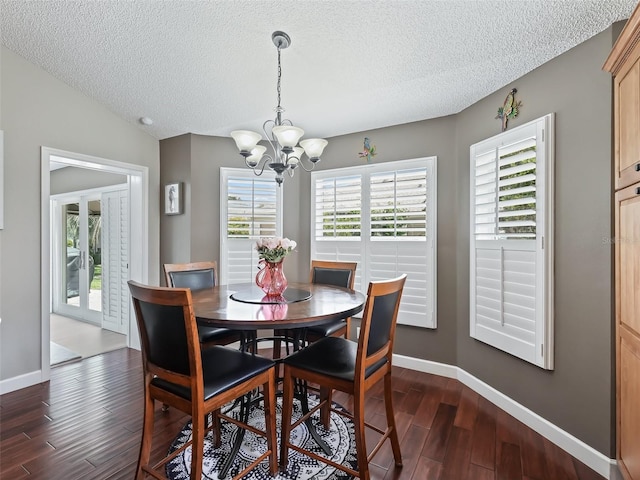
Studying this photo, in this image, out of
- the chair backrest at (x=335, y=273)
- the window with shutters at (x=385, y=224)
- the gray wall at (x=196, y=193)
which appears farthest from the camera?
the gray wall at (x=196, y=193)

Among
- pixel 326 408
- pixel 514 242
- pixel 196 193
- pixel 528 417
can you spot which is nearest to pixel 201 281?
pixel 196 193

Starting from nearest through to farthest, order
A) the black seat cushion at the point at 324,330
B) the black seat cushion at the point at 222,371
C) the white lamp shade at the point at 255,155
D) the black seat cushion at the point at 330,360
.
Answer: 1. the black seat cushion at the point at 222,371
2. the black seat cushion at the point at 330,360
3. the white lamp shade at the point at 255,155
4. the black seat cushion at the point at 324,330

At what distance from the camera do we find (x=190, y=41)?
2328 millimetres

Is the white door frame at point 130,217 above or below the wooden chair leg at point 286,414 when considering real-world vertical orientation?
above

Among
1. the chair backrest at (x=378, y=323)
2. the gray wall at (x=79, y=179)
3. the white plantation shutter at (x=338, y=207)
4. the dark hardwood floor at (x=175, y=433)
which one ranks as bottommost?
the dark hardwood floor at (x=175, y=433)

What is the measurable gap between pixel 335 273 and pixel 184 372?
1654 millimetres

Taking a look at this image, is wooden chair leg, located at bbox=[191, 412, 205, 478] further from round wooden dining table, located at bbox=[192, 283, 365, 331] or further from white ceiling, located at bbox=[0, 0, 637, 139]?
white ceiling, located at bbox=[0, 0, 637, 139]

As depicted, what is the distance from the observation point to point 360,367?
1.56m

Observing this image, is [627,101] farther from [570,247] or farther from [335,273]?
[335,273]

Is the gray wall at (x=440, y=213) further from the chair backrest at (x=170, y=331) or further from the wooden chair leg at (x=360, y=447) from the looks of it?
the chair backrest at (x=170, y=331)

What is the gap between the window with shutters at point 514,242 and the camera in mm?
2117

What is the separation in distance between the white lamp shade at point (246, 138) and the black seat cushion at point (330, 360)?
1348mm

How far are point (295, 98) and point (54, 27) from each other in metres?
1.82

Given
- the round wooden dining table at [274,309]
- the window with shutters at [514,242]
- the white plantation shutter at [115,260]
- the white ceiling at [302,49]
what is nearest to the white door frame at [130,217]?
the white plantation shutter at [115,260]
